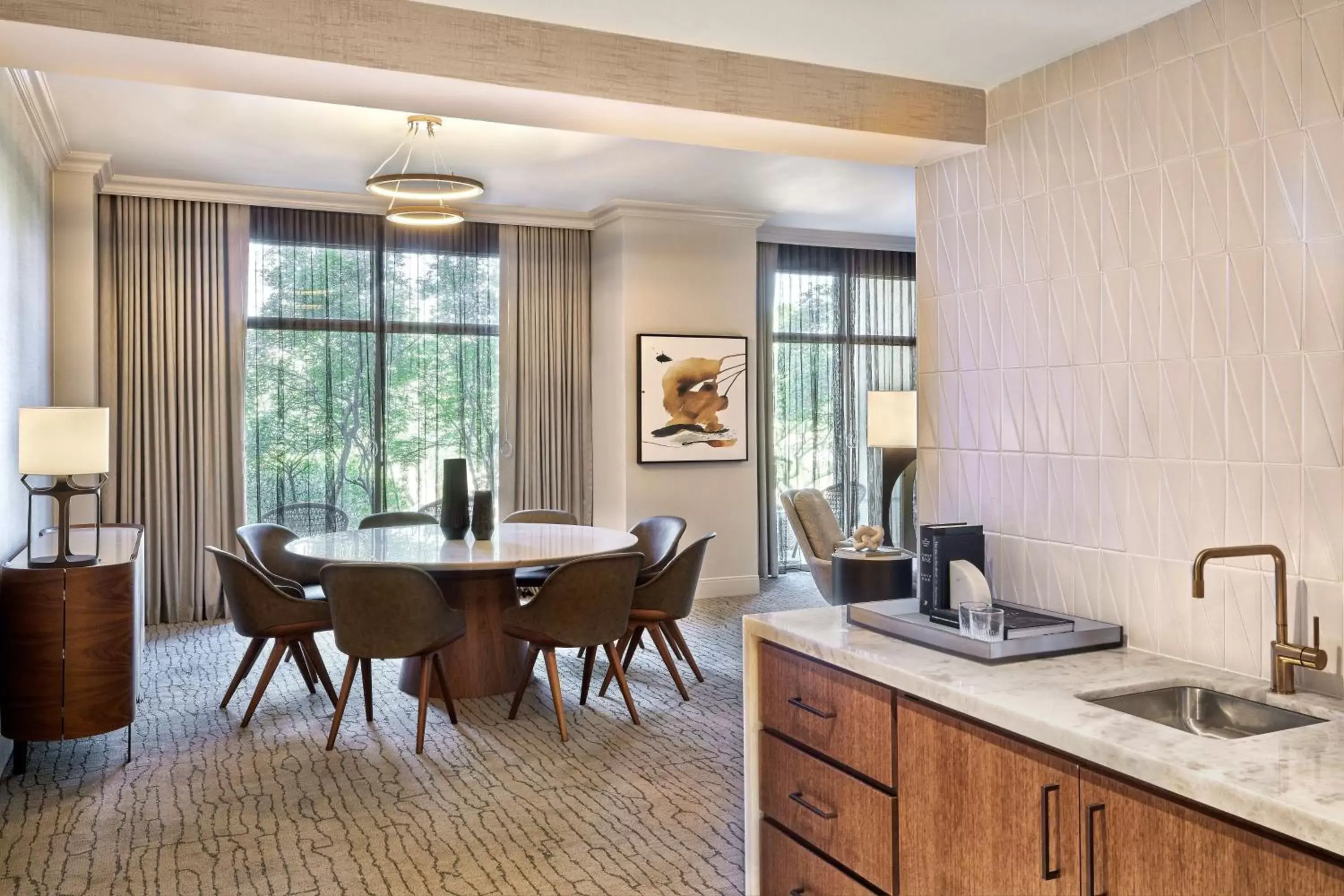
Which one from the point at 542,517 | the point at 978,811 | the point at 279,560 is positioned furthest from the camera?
the point at 542,517

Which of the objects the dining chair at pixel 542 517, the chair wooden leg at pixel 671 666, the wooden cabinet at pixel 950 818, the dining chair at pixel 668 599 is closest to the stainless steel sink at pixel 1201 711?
the wooden cabinet at pixel 950 818

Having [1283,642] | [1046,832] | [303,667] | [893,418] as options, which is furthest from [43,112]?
[1283,642]

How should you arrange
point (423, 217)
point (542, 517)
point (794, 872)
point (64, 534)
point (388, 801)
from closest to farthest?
point (794, 872), point (388, 801), point (64, 534), point (423, 217), point (542, 517)

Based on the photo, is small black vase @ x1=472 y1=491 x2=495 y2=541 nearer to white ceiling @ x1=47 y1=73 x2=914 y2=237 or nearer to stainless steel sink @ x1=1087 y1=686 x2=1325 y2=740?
white ceiling @ x1=47 y1=73 x2=914 y2=237

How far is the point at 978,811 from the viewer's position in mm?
1977

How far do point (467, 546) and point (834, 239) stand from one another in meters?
4.45

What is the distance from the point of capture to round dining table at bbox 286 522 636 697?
15.0 ft

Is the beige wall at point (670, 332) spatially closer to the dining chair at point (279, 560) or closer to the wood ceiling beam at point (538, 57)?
the dining chair at point (279, 560)

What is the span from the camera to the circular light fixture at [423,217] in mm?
5324

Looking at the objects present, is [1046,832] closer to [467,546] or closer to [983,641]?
[983,641]

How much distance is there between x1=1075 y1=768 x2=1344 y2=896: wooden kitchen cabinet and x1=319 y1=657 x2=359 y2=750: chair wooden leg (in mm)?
3021

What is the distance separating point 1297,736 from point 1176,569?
65 centimetres

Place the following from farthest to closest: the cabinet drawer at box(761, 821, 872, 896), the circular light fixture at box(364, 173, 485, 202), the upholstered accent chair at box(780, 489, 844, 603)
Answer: the upholstered accent chair at box(780, 489, 844, 603) < the circular light fixture at box(364, 173, 485, 202) < the cabinet drawer at box(761, 821, 872, 896)

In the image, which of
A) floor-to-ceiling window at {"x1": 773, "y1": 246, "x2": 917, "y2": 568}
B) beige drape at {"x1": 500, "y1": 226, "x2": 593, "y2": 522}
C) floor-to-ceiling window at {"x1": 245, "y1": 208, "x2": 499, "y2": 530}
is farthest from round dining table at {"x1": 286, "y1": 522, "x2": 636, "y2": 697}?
floor-to-ceiling window at {"x1": 773, "y1": 246, "x2": 917, "y2": 568}
